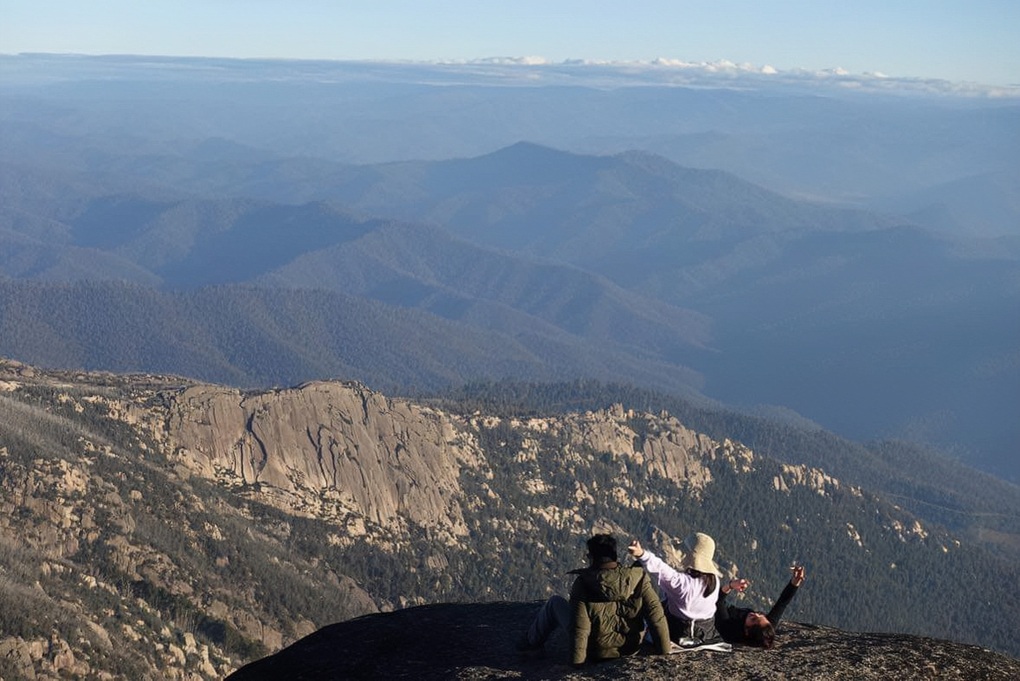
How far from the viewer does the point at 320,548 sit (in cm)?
13212

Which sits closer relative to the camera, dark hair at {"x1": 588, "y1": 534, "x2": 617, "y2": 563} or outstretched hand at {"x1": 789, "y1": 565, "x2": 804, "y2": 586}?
dark hair at {"x1": 588, "y1": 534, "x2": 617, "y2": 563}

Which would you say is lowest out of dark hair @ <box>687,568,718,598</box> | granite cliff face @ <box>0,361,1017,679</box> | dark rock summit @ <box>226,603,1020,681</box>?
granite cliff face @ <box>0,361,1017,679</box>

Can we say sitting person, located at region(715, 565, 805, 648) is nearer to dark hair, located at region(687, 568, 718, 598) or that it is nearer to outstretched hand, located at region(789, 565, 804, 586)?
outstretched hand, located at region(789, 565, 804, 586)

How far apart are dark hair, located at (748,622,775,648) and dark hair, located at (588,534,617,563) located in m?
5.13

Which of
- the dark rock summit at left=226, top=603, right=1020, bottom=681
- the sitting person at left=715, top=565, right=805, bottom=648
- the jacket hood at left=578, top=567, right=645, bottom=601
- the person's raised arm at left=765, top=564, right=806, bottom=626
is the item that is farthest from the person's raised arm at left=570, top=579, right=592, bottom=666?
the person's raised arm at left=765, top=564, right=806, bottom=626

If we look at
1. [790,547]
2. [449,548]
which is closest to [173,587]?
[449,548]

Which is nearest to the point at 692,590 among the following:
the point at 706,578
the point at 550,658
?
the point at 706,578

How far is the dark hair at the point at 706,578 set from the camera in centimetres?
2814

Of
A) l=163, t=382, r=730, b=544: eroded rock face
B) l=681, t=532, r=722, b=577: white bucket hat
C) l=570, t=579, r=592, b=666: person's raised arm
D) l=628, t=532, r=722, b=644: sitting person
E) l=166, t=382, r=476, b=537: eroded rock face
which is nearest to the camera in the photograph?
l=570, t=579, r=592, b=666: person's raised arm

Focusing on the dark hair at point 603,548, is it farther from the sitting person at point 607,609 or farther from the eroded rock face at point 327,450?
the eroded rock face at point 327,450

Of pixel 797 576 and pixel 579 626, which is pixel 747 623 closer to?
pixel 797 576

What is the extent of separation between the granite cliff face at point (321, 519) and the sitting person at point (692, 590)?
41.2m

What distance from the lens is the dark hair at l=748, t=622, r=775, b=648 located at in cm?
2925

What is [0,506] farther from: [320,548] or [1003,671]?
[1003,671]
